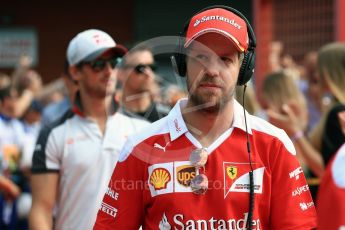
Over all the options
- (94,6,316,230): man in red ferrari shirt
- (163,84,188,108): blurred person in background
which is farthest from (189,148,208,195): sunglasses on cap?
(163,84,188,108): blurred person in background

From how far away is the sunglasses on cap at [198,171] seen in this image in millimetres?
3471

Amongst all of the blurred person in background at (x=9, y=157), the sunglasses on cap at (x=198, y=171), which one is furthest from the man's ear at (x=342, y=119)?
the blurred person in background at (x=9, y=157)

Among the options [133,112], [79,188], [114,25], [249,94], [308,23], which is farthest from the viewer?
[114,25]

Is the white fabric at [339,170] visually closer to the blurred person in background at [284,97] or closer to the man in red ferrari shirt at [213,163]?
the man in red ferrari shirt at [213,163]

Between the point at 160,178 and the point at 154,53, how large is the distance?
2.65 feet

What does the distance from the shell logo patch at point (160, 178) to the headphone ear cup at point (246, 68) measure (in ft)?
1.58

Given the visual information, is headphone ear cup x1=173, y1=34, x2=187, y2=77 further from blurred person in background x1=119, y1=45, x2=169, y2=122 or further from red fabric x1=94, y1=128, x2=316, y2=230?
blurred person in background x1=119, y1=45, x2=169, y2=122

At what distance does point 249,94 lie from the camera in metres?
6.96

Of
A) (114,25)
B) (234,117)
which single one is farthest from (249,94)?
(114,25)

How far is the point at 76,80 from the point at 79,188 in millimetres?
773

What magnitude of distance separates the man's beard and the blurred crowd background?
499 millimetres

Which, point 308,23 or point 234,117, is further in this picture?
point 308,23

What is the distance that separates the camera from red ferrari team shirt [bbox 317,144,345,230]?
2256mm

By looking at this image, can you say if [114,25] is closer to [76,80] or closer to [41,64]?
[41,64]
